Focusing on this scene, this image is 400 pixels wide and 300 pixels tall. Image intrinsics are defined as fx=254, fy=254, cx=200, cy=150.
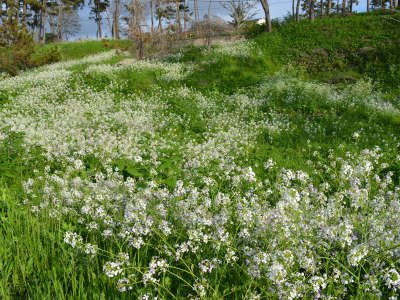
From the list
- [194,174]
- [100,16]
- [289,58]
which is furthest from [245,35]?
[100,16]

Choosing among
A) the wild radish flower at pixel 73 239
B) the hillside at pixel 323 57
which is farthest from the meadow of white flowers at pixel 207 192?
the hillside at pixel 323 57

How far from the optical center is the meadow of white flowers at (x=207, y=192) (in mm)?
2463

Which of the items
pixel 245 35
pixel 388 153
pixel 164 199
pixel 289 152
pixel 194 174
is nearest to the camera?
pixel 164 199

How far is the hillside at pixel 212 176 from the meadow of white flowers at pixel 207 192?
1.5 inches

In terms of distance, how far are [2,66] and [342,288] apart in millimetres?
30041

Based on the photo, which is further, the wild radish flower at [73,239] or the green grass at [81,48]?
the green grass at [81,48]

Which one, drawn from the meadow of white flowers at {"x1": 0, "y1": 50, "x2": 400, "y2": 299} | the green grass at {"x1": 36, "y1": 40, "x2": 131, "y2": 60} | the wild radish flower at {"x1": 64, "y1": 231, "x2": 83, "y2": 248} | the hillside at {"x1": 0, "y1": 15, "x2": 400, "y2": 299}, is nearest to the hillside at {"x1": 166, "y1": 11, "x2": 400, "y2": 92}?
the hillside at {"x1": 0, "y1": 15, "x2": 400, "y2": 299}

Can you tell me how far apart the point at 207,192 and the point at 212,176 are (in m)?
1.86

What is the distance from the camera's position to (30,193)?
4.77 meters

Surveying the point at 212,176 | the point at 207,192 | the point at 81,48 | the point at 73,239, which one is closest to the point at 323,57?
the point at 212,176

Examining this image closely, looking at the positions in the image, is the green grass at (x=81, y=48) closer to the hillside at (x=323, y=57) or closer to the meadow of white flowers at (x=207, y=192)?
the hillside at (x=323, y=57)

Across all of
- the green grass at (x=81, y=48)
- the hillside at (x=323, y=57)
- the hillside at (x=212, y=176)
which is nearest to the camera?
the hillside at (x=212, y=176)

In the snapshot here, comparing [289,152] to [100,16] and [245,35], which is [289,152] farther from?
[100,16]

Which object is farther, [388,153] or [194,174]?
[388,153]
